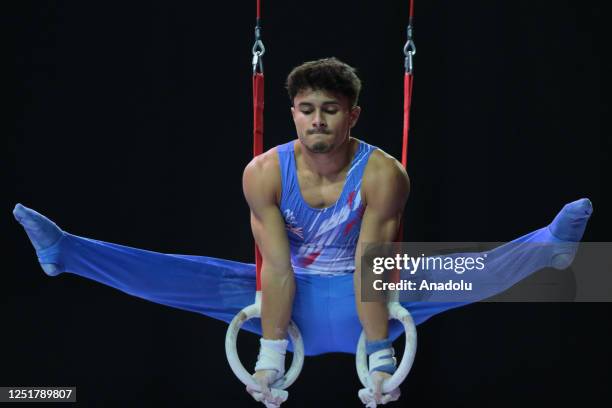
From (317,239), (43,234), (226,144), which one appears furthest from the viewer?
(226,144)

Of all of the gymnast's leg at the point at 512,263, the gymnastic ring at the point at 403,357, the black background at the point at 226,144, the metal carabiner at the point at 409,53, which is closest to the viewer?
the gymnastic ring at the point at 403,357

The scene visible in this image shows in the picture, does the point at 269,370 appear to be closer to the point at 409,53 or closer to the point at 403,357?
the point at 403,357

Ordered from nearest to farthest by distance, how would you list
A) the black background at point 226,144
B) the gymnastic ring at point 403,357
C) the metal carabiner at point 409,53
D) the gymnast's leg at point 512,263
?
1. the gymnastic ring at point 403,357
2. the gymnast's leg at point 512,263
3. the metal carabiner at point 409,53
4. the black background at point 226,144

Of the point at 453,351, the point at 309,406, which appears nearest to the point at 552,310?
the point at 453,351

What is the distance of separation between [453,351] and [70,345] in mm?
1721

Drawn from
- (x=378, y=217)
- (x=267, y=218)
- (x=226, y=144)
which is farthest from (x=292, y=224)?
(x=226, y=144)

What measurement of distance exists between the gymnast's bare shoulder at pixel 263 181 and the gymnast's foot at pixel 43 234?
2.18 ft

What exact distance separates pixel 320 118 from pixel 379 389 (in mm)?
904

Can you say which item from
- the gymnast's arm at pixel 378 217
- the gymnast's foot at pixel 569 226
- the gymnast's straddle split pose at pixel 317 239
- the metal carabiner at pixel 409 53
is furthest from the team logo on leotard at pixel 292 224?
the gymnast's foot at pixel 569 226

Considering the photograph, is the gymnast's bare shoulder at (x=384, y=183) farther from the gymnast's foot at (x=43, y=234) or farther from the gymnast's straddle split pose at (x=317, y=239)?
the gymnast's foot at (x=43, y=234)

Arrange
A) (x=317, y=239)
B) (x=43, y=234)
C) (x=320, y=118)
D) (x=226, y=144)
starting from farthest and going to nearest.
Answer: (x=226, y=144) < (x=317, y=239) < (x=43, y=234) < (x=320, y=118)

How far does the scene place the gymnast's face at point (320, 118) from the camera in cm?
337

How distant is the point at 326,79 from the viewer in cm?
337

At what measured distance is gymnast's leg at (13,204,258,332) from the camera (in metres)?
3.50
